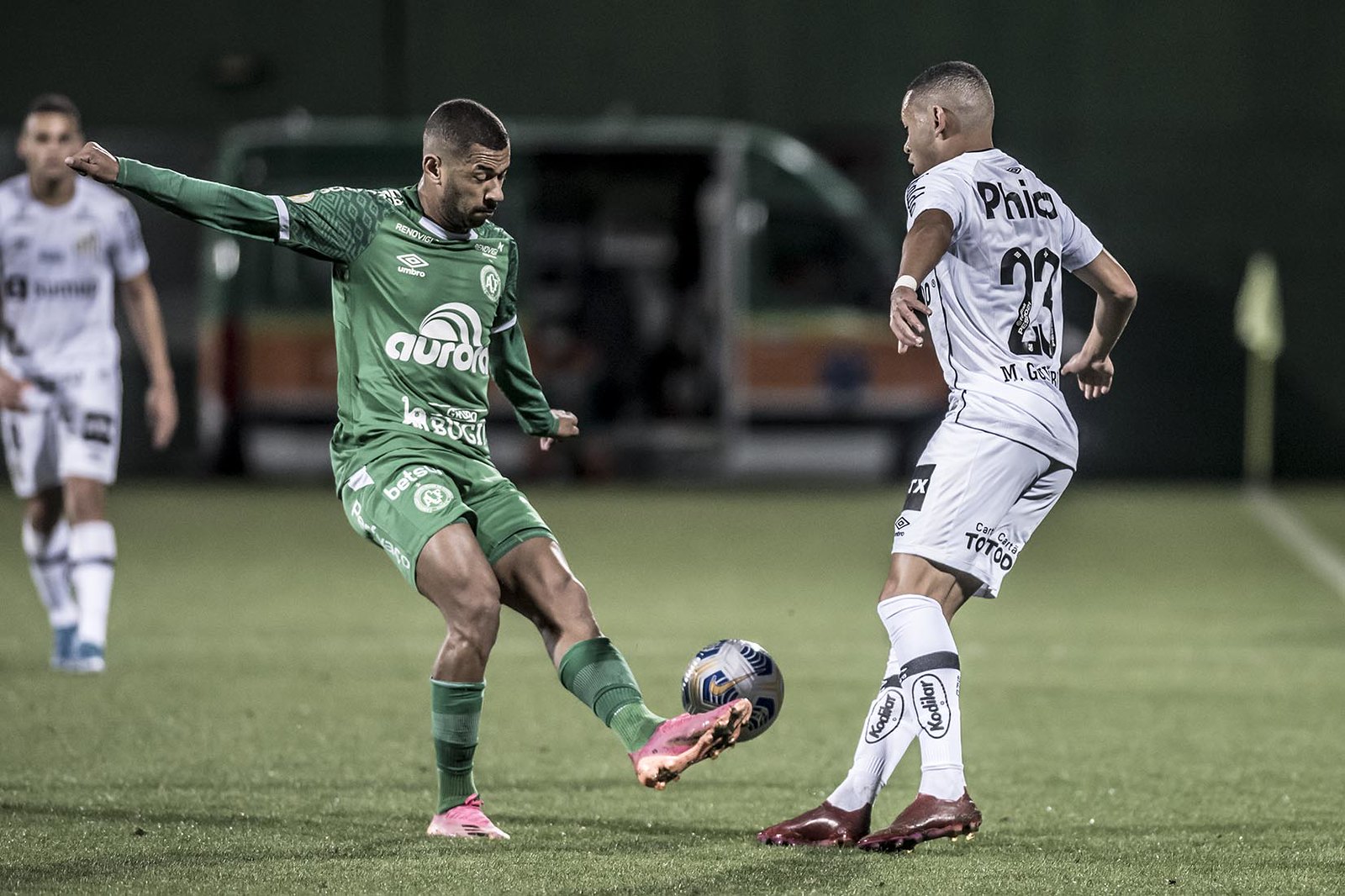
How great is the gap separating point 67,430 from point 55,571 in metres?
0.65

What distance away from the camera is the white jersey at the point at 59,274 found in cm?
820

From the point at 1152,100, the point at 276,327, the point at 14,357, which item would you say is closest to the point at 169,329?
the point at 276,327

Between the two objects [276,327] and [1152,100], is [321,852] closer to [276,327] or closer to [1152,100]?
[276,327]

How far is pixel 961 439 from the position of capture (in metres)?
4.95

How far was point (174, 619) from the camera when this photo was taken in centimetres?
995

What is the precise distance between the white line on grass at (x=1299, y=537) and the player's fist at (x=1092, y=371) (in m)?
6.27

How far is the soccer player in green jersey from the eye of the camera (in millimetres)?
4996

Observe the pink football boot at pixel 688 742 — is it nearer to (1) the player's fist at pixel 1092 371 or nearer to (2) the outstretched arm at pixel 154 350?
(1) the player's fist at pixel 1092 371

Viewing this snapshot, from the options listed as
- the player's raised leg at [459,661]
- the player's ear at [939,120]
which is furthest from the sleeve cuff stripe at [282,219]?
the player's ear at [939,120]

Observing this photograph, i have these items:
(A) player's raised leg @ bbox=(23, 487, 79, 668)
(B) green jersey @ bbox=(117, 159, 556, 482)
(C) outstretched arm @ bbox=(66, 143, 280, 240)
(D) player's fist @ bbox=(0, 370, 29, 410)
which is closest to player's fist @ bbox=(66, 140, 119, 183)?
(C) outstretched arm @ bbox=(66, 143, 280, 240)

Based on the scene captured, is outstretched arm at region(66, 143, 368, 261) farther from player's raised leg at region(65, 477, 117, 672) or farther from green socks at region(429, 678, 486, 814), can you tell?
player's raised leg at region(65, 477, 117, 672)

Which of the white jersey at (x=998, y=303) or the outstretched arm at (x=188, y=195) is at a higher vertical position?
the outstretched arm at (x=188, y=195)

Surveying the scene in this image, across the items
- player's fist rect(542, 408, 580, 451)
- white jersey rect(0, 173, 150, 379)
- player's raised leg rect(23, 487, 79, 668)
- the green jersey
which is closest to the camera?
the green jersey

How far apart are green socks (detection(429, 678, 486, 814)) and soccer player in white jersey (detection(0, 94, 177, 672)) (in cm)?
343
